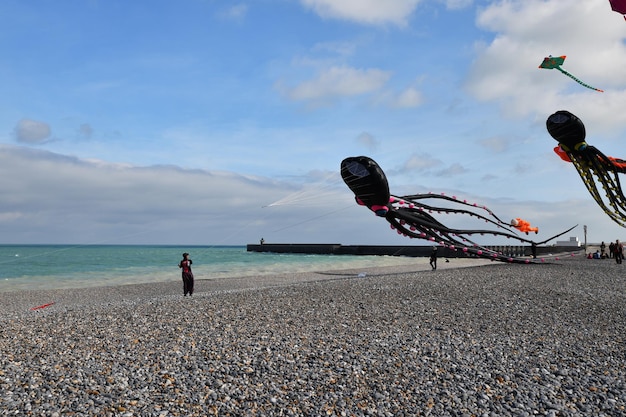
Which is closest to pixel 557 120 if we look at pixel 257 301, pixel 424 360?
pixel 257 301

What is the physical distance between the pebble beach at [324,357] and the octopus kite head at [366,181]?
4.34m

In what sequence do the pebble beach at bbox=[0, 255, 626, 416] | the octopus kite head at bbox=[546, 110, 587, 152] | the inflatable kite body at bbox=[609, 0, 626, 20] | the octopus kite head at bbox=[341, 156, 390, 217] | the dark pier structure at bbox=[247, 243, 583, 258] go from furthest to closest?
1. the dark pier structure at bbox=[247, 243, 583, 258]
2. the octopus kite head at bbox=[546, 110, 587, 152]
3. the octopus kite head at bbox=[341, 156, 390, 217]
4. the inflatable kite body at bbox=[609, 0, 626, 20]
5. the pebble beach at bbox=[0, 255, 626, 416]

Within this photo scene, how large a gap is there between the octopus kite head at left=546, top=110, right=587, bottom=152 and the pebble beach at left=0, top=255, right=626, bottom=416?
13591mm

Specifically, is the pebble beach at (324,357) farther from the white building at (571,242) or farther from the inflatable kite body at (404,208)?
the white building at (571,242)

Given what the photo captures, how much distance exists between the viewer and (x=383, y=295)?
15148mm

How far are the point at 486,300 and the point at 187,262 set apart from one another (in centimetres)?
1111

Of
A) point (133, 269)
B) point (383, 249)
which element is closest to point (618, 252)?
point (133, 269)

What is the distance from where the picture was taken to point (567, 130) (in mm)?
26141

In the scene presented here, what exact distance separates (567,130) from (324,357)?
23137mm

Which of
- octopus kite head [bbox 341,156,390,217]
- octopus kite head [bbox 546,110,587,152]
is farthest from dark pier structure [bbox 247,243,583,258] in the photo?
octopus kite head [bbox 341,156,390,217]

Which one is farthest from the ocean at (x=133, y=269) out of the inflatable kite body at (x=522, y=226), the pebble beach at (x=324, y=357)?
the inflatable kite body at (x=522, y=226)

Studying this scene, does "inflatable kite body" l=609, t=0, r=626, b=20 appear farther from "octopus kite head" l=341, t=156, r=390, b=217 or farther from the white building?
the white building

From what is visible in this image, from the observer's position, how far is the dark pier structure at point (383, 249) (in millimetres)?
61906

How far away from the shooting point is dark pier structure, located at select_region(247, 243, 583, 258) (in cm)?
6191
